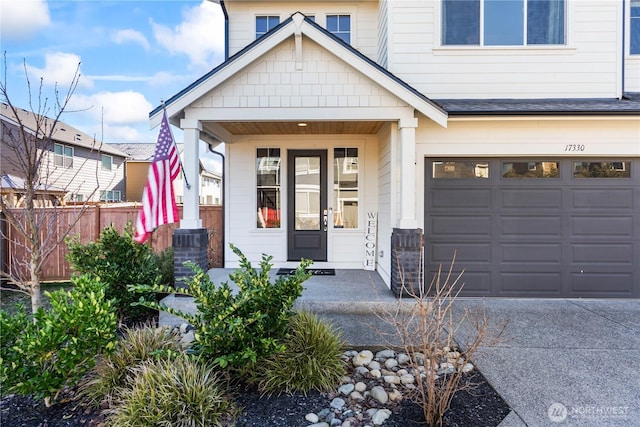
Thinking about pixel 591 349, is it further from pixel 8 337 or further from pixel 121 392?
pixel 8 337

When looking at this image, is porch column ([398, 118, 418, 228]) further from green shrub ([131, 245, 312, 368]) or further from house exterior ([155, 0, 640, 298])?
green shrub ([131, 245, 312, 368])

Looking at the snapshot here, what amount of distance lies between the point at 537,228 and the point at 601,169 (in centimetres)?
158

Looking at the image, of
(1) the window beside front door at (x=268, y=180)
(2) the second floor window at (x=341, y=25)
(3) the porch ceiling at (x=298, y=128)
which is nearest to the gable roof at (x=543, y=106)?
(3) the porch ceiling at (x=298, y=128)

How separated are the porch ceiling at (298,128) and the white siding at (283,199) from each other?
194 millimetres

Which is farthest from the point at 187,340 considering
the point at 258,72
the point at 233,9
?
the point at 233,9

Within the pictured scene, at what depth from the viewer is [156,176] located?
4922 mm

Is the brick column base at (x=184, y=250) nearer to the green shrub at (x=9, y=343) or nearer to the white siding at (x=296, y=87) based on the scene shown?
the white siding at (x=296, y=87)

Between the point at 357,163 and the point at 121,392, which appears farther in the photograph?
the point at 357,163

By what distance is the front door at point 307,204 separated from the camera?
25.8ft

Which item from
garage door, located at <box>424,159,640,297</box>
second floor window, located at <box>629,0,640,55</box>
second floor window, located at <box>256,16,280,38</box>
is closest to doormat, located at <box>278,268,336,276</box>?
garage door, located at <box>424,159,640,297</box>

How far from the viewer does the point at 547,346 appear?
4387 millimetres

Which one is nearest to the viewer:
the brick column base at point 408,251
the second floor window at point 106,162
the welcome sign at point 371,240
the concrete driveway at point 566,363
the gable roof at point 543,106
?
the concrete driveway at point 566,363

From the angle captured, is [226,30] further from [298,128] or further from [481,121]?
[481,121]

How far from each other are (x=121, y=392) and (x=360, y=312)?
11.0ft
